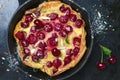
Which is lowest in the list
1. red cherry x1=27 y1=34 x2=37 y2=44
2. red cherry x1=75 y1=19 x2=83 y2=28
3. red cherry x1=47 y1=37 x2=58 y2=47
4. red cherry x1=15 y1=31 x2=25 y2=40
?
Result: red cherry x1=47 y1=37 x2=58 y2=47

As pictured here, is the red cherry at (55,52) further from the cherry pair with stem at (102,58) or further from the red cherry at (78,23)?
the cherry pair with stem at (102,58)

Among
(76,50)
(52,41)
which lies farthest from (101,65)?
(52,41)

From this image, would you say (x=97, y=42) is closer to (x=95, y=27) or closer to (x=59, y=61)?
(x=95, y=27)

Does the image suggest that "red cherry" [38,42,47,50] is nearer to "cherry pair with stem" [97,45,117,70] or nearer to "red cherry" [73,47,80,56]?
"red cherry" [73,47,80,56]

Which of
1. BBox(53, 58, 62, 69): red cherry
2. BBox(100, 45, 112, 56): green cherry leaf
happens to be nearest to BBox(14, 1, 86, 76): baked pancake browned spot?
BBox(53, 58, 62, 69): red cherry

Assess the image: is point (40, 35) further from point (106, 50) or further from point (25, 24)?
point (106, 50)

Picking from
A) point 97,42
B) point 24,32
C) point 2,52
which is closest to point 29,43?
point 24,32
